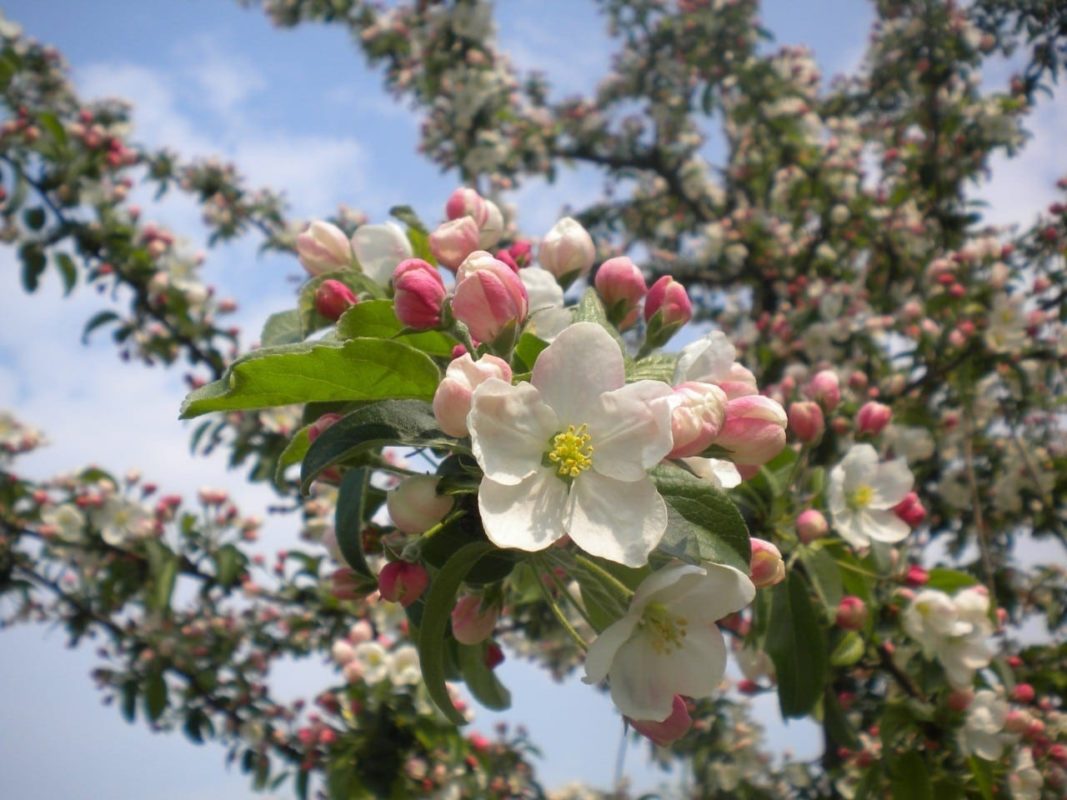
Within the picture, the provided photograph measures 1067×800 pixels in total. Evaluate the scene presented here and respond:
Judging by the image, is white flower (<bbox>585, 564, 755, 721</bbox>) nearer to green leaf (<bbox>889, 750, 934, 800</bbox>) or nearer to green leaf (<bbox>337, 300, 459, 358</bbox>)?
green leaf (<bbox>337, 300, 459, 358</bbox>)

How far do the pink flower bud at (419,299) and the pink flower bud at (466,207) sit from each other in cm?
34

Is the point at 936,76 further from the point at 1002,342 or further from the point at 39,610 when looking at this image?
the point at 39,610

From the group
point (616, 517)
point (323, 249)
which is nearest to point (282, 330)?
point (323, 249)

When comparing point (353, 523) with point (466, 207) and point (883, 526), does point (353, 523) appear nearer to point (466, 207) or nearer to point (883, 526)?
point (466, 207)

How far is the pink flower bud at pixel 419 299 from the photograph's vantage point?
0.98 metres

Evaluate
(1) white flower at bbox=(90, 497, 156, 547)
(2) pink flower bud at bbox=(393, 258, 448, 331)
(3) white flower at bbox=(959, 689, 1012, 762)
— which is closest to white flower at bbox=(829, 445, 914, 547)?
(3) white flower at bbox=(959, 689, 1012, 762)

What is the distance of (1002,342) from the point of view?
282 cm

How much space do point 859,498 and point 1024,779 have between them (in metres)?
0.96

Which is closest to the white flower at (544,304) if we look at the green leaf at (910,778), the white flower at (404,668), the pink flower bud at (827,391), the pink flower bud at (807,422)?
the pink flower bud at (807,422)

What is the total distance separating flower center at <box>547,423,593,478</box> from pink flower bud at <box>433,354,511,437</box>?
90 mm

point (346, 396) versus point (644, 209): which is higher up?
point (644, 209)

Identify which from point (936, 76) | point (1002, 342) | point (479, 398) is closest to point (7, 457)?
point (479, 398)

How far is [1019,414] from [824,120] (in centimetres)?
315

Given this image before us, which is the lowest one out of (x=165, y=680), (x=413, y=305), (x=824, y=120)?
(x=413, y=305)
